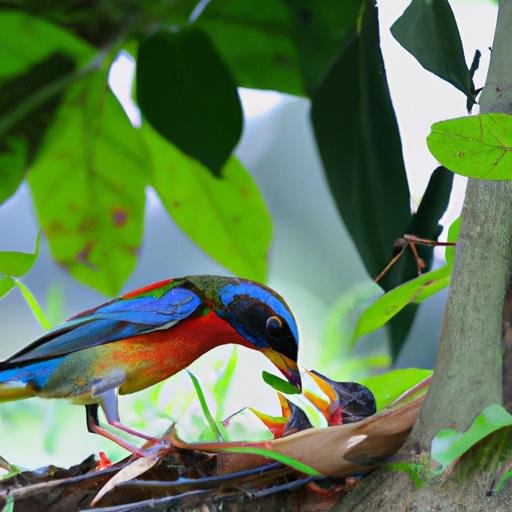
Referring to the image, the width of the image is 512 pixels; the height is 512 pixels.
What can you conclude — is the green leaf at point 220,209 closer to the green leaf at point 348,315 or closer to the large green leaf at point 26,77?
the large green leaf at point 26,77

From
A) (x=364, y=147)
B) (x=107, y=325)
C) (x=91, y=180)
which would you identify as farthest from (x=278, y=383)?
(x=91, y=180)

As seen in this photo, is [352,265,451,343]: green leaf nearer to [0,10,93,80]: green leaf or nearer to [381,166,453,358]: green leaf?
[381,166,453,358]: green leaf

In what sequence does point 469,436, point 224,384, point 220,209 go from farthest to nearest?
point 220,209 → point 224,384 → point 469,436

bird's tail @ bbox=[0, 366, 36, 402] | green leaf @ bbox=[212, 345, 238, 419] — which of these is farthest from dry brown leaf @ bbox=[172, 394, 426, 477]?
green leaf @ bbox=[212, 345, 238, 419]

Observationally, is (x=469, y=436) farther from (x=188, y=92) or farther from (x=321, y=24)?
(x=321, y=24)

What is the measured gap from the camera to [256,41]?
1.43m

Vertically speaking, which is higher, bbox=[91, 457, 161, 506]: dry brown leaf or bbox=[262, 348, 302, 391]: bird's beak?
bbox=[262, 348, 302, 391]: bird's beak

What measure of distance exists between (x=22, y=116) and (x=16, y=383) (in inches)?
25.0

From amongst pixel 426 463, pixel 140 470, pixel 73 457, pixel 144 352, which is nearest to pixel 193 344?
pixel 144 352

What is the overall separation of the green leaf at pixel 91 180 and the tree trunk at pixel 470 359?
69 cm

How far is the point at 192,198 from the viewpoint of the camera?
136 centimetres

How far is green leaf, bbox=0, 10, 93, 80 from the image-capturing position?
1.37 m

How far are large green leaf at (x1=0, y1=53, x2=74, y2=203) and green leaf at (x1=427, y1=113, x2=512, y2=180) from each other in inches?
32.3

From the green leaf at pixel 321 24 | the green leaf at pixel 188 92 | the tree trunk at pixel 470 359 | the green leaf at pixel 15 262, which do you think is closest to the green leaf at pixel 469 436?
the tree trunk at pixel 470 359
